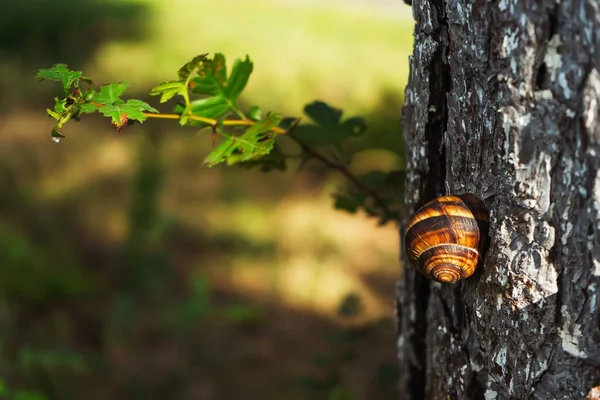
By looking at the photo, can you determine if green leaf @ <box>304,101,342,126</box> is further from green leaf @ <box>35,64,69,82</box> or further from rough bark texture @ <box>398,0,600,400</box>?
green leaf @ <box>35,64,69,82</box>

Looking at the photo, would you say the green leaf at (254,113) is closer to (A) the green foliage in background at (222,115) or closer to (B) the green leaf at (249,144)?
(A) the green foliage in background at (222,115)

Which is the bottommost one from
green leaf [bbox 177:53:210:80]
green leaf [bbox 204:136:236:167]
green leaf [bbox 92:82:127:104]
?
green leaf [bbox 204:136:236:167]

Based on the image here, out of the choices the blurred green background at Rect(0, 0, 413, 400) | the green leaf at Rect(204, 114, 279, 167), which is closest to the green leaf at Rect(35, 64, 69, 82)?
the green leaf at Rect(204, 114, 279, 167)

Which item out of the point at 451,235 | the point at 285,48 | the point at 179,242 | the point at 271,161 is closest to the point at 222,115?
the point at 271,161

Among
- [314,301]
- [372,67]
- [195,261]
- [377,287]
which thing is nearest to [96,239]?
[195,261]

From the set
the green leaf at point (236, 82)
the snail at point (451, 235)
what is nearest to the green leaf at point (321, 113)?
the green leaf at point (236, 82)

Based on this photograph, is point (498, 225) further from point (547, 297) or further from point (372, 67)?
point (372, 67)

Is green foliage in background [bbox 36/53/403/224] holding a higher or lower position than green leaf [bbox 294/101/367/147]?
lower
